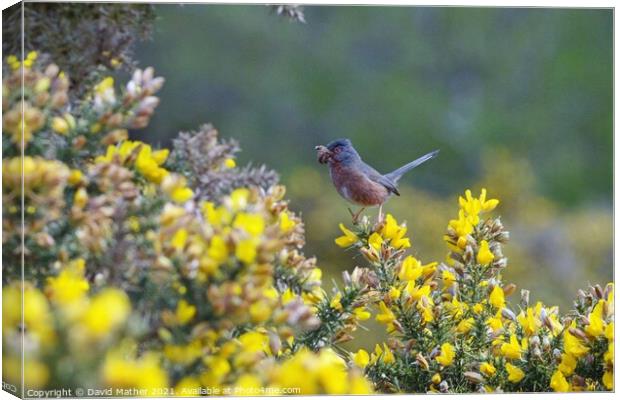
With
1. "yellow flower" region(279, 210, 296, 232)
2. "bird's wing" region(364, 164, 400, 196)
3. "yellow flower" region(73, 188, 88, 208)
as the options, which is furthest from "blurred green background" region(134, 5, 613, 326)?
"yellow flower" region(73, 188, 88, 208)

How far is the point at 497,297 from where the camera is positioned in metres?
3.16

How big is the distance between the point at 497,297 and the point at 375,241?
1.46 feet

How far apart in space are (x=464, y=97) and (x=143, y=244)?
5232 mm

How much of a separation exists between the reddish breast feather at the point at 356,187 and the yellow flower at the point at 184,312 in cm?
184

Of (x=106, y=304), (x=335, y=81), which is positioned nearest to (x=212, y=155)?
(x=106, y=304)

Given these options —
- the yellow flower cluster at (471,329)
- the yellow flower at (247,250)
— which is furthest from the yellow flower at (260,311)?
the yellow flower cluster at (471,329)

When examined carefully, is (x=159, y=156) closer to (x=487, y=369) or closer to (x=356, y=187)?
(x=487, y=369)

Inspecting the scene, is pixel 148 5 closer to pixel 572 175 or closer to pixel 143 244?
pixel 143 244

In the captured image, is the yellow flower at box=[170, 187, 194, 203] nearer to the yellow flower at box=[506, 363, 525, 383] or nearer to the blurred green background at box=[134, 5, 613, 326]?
the yellow flower at box=[506, 363, 525, 383]

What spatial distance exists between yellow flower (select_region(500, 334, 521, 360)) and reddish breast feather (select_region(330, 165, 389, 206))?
126 cm

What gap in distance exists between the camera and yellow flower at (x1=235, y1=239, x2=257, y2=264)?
2199 millimetres

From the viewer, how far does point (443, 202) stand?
702 centimetres

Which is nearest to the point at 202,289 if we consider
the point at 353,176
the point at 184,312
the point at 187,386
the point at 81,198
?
the point at 184,312

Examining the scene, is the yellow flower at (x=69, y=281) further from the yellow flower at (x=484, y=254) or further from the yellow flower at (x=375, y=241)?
the yellow flower at (x=484, y=254)
